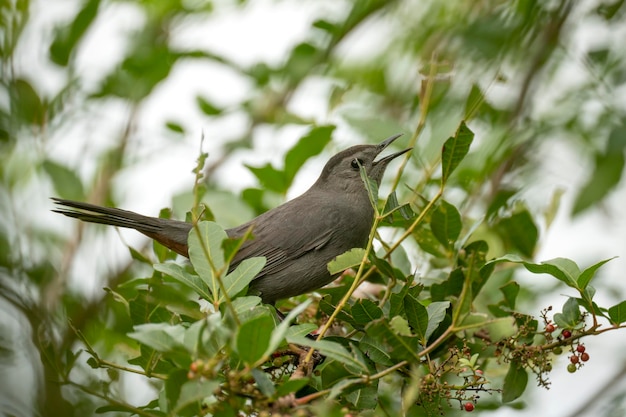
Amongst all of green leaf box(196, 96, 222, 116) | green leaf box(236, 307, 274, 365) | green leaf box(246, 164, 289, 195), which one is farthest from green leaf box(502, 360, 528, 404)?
green leaf box(196, 96, 222, 116)

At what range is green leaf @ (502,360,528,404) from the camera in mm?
2992

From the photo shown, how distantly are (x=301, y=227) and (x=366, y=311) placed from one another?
1731 mm

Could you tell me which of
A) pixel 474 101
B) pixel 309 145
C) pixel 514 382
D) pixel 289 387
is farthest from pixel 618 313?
pixel 309 145

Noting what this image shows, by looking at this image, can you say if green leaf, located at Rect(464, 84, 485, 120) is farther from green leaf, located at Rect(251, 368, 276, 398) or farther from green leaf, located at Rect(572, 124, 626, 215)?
green leaf, located at Rect(251, 368, 276, 398)

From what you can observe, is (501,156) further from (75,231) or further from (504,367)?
(75,231)

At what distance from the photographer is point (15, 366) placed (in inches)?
116

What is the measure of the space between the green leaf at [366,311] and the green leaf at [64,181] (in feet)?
7.01

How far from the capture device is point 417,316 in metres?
2.71

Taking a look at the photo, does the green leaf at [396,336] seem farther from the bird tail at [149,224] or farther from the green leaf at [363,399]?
the bird tail at [149,224]

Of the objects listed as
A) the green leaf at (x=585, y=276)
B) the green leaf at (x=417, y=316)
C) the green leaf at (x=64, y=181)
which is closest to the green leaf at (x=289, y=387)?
the green leaf at (x=417, y=316)

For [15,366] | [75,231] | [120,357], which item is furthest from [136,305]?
[75,231]

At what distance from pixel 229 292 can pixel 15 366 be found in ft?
2.95

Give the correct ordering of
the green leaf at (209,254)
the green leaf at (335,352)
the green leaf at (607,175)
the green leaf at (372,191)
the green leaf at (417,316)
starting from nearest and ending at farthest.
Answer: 1. the green leaf at (335,352)
2. the green leaf at (209,254)
3. the green leaf at (417,316)
4. the green leaf at (372,191)
5. the green leaf at (607,175)

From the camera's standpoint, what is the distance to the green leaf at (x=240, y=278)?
2621mm
